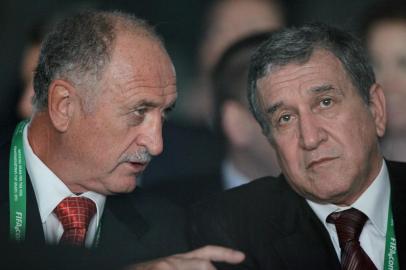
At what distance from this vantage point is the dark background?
1.69m

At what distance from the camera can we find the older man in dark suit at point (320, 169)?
1.60m

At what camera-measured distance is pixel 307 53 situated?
1.66 metres

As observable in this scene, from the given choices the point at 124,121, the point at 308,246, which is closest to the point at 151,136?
the point at 124,121

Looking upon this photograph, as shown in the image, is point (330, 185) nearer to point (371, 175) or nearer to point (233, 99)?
point (371, 175)

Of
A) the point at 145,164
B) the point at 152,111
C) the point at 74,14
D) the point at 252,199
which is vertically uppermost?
the point at 74,14

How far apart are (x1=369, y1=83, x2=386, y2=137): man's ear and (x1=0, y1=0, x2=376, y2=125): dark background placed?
212 millimetres

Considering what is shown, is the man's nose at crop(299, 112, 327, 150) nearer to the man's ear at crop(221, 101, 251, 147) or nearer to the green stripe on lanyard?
the man's ear at crop(221, 101, 251, 147)

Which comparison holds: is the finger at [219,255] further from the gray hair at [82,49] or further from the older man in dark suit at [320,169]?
the gray hair at [82,49]

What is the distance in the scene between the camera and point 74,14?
1662 mm

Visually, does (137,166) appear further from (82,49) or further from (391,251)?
(391,251)

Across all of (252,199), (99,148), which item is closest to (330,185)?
(252,199)

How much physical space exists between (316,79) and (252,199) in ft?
1.11

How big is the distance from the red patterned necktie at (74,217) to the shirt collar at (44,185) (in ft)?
0.05

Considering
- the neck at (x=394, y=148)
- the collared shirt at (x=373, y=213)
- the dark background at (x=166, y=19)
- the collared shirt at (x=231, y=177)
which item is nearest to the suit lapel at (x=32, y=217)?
the dark background at (x=166, y=19)
